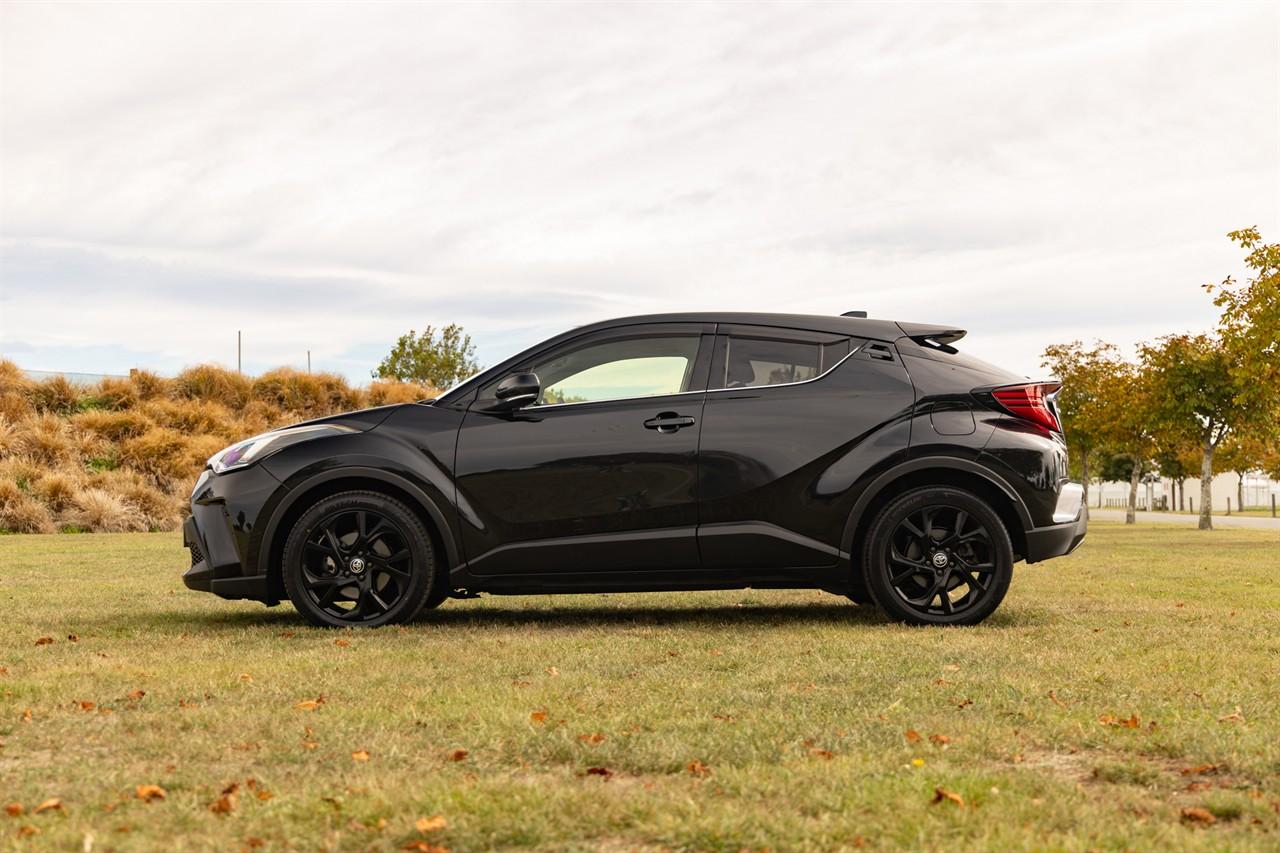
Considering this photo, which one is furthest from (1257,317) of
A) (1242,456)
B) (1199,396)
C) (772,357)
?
(1242,456)

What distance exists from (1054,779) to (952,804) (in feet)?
1.65

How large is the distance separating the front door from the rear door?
13 centimetres

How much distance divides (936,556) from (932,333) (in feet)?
4.38

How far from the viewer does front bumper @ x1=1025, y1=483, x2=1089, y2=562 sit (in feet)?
24.7

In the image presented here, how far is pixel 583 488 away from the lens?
7383 millimetres

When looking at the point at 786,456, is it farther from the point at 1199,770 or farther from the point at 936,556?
the point at 1199,770

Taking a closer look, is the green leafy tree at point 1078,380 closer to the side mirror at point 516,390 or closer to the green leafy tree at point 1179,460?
the green leafy tree at point 1179,460

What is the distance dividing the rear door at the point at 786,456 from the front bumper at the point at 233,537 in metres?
2.53

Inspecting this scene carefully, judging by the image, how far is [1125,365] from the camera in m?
47.9

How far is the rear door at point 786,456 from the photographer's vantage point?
7379 mm

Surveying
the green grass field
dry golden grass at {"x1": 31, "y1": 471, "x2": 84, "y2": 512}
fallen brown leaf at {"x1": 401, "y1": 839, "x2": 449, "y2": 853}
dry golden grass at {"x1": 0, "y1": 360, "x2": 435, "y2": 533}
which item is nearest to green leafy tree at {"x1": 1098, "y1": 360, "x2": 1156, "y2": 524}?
dry golden grass at {"x1": 0, "y1": 360, "x2": 435, "y2": 533}

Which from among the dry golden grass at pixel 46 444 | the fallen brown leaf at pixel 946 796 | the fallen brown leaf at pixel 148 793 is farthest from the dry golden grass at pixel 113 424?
the fallen brown leaf at pixel 946 796

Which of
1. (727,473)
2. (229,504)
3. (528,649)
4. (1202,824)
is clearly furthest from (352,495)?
(1202,824)

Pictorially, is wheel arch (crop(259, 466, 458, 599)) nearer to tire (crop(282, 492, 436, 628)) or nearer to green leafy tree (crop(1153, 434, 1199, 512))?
tire (crop(282, 492, 436, 628))
